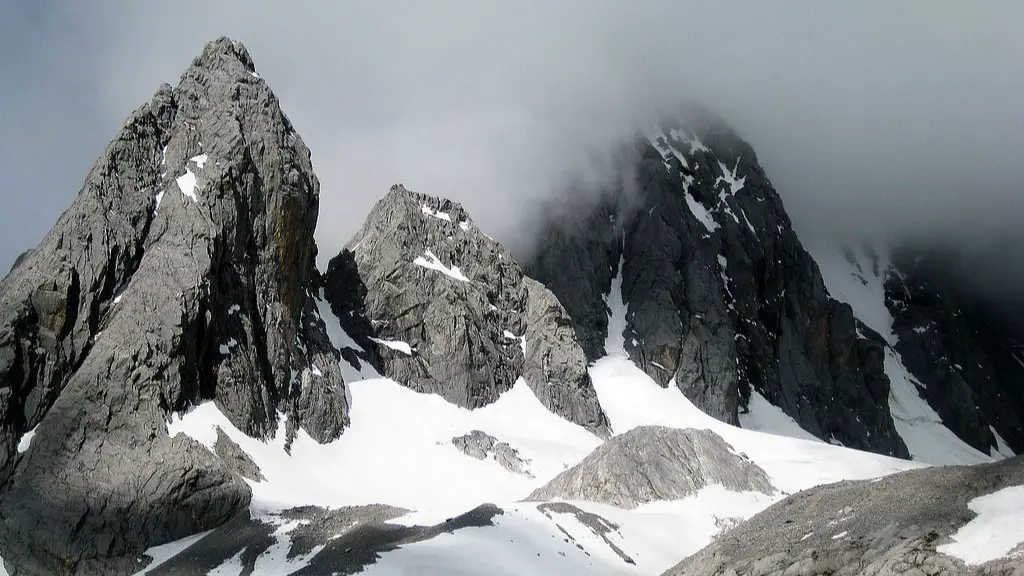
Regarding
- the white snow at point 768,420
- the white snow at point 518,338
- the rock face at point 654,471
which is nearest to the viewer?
the rock face at point 654,471

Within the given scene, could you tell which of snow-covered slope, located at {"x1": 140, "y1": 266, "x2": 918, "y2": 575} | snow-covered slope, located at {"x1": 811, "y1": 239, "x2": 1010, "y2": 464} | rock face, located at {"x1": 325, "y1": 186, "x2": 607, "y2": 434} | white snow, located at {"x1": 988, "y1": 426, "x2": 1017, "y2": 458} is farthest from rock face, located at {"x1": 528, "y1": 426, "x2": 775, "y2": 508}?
white snow, located at {"x1": 988, "y1": 426, "x2": 1017, "y2": 458}

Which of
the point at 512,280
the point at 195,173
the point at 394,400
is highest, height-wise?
the point at 512,280

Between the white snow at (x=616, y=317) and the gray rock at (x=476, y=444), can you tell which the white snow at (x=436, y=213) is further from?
the gray rock at (x=476, y=444)

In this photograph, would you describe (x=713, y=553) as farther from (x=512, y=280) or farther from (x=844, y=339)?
(x=844, y=339)

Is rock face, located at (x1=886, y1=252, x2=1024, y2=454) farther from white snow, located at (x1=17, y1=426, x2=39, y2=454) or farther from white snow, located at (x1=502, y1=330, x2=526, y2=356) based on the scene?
white snow, located at (x1=17, y1=426, x2=39, y2=454)

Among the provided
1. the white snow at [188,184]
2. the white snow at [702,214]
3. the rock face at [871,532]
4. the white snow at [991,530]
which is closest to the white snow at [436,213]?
the white snow at [188,184]

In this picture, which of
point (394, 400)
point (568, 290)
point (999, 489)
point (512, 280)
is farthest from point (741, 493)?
point (568, 290)

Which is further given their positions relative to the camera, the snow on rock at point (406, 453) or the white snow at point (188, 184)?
the white snow at point (188, 184)
